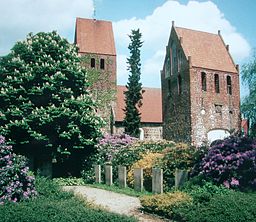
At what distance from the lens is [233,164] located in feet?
40.0

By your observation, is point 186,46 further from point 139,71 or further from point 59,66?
point 59,66

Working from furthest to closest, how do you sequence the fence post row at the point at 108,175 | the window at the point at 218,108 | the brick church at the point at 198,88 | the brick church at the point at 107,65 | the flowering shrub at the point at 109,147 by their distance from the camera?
the brick church at the point at 107,65
the window at the point at 218,108
the brick church at the point at 198,88
the flowering shrub at the point at 109,147
the fence post row at the point at 108,175

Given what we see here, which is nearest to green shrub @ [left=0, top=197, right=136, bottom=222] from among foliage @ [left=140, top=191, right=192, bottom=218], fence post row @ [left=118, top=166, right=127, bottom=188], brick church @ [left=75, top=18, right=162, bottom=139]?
foliage @ [left=140, top=191, right=192, bottom=218]

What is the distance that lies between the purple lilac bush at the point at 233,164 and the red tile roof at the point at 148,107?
94.8 ft

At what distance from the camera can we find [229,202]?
9172 millimetres

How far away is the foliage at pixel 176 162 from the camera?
16.1m

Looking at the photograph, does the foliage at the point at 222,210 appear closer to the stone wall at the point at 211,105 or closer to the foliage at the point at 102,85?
the stone wall at the point at 211,105

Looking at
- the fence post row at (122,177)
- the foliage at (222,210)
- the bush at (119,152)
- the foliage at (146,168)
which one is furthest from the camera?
the bush at (119,152)

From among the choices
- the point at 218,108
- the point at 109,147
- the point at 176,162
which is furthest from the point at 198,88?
the point at 176,162

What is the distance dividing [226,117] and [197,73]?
5703 millimetres

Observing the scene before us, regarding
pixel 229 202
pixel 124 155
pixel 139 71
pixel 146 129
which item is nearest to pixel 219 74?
pixel 139 71

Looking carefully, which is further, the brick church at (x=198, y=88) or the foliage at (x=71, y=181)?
the brick church at (x=198, y=88)

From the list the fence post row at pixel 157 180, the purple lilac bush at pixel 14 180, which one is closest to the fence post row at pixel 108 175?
the fence post row at pixel 157 180

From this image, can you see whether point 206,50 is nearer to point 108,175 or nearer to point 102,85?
point 102,85
